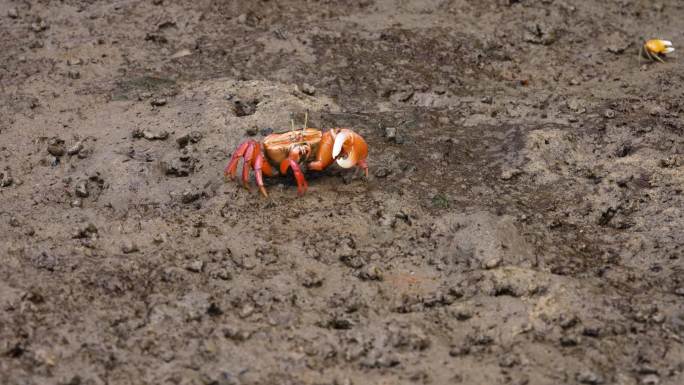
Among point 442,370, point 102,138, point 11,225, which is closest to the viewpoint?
point 442,370

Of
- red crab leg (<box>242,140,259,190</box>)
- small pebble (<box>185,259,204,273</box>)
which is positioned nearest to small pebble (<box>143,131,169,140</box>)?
red crab leg (<box>242,140,259,190</box>)

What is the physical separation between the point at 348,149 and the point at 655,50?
3715 mm

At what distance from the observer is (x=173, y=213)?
19.8 ft

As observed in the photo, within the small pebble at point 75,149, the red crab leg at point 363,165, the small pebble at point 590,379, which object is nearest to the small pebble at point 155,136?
the small pebble at point 75,149

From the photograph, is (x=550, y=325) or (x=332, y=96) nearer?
(x=550, y=325)

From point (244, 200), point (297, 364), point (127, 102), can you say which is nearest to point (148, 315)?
point (297, 364)

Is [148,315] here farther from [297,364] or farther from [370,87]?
[370,87]

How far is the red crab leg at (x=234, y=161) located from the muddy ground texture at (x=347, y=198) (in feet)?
0.39

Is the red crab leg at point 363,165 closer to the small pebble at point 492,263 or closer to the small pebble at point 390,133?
the small pebble at point 390,133

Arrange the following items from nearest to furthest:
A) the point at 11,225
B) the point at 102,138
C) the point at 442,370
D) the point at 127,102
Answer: the point at 442,370
the point at 11,225
the point at 102,138
the point at 127,102

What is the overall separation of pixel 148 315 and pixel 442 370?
1.66 meters

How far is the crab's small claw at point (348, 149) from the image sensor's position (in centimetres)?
619

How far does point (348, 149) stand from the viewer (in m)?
6.21

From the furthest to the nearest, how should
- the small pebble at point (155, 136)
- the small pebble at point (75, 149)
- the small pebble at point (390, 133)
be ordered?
the small pebble at point (390, 133)
the small pebble at point (155, 136)
the small pebble at point (75, 149)
